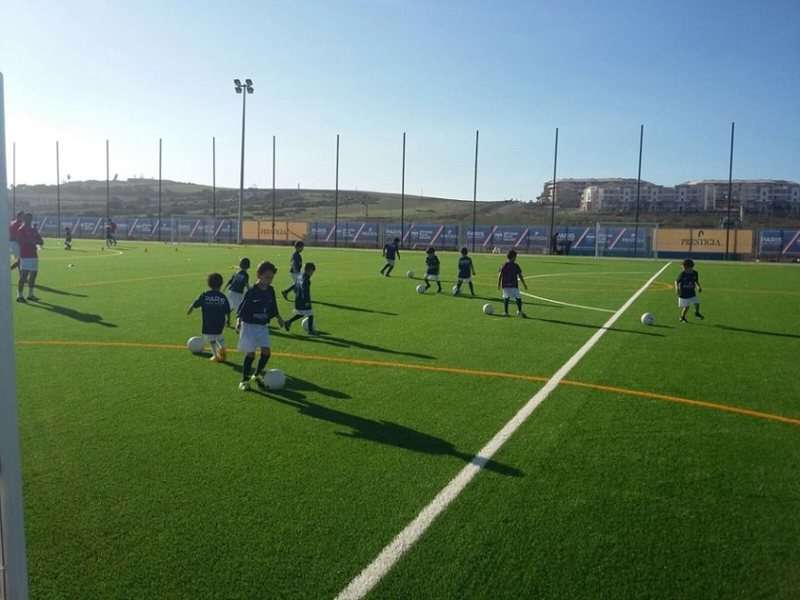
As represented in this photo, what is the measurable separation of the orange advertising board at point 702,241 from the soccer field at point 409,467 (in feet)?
126

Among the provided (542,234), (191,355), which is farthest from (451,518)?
(542,234)

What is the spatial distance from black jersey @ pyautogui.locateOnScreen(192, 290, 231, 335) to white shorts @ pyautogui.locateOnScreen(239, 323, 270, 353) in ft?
4.80

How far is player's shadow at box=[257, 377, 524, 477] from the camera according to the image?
6105 millimetres

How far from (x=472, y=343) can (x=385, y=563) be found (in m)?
8.35

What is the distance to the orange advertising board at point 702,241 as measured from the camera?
47.8 metres

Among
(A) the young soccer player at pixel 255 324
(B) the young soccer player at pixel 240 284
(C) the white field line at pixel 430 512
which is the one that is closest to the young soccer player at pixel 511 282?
(B) the young soccer player at pixel 240 284

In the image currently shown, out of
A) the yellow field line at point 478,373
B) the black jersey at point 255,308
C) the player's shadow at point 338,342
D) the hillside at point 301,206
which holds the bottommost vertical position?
the yellow field line at point 478,373

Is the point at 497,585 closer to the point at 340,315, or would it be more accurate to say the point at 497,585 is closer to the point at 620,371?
the point at 620,371

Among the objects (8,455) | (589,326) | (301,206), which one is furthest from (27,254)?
(301,206)

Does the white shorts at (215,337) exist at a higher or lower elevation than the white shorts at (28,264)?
lower

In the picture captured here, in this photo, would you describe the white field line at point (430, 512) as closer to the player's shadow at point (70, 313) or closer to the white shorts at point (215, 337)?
the white shorts at point (215, 337)

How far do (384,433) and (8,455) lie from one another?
4.68 meters

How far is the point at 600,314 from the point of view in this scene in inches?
664

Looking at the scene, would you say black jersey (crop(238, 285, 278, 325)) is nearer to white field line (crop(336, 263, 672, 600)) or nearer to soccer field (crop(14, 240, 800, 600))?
soccer field (crop(14, 240, 800, 600))
